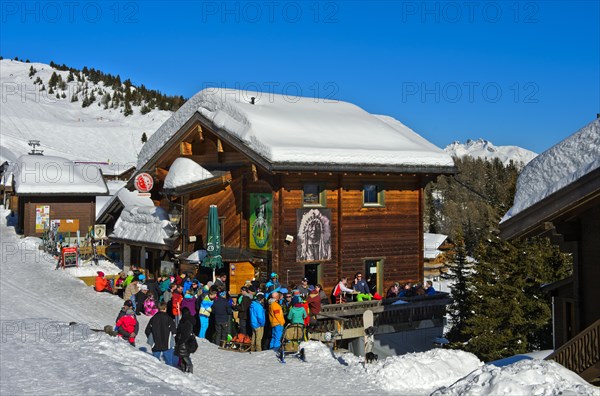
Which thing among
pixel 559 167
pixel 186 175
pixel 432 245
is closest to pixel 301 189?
pixel 186 175

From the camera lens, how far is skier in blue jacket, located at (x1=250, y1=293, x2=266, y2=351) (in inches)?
644

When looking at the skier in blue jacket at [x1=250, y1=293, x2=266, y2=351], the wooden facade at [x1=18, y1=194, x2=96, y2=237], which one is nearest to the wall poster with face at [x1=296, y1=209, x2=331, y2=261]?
the skier in blue jacket at [x1=250, y1=293, x2=266, y2=351]

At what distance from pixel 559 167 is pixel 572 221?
4.57ft

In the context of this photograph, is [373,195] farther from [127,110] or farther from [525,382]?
[127,110]

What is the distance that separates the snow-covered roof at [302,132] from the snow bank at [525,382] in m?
12.1

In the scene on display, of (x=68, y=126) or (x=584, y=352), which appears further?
(x=68, y=126)

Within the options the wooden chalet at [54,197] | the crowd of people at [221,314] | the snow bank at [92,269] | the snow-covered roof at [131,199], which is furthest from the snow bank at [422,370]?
the wooden chalet at [54,197]

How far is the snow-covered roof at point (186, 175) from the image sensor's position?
24.3 metres

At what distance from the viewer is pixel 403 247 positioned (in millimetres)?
24781

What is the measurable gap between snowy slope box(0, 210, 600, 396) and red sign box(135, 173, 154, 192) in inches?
376

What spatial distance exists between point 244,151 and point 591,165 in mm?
13176

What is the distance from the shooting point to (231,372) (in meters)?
14.4


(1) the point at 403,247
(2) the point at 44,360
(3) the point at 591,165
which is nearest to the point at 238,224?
(1) the point at 403,247

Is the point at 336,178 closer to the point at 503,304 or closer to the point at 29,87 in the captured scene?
the point at 503,304
